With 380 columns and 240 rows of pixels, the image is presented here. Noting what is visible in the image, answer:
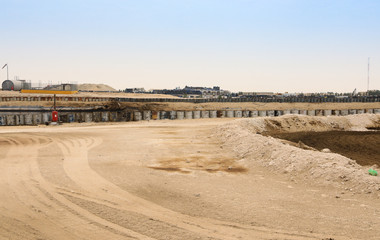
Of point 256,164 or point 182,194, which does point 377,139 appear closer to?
point 256,164

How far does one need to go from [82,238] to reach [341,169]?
10.3m

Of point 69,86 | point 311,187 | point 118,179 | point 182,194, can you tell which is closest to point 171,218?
point 182,194

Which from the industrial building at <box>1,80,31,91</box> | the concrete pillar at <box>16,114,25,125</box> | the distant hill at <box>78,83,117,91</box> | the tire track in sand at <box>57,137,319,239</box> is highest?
the distant hill at <box>78,83,117,91</box>

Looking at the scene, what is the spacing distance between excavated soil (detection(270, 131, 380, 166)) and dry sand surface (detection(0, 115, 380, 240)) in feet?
23.7

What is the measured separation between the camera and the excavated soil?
22219mm

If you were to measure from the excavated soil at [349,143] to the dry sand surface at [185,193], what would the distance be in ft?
23.7

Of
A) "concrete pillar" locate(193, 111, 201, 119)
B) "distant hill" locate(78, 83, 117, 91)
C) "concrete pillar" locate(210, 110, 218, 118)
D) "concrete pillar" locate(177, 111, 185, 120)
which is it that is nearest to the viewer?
"concrete pillar" locate(177, 111, 185, 120)

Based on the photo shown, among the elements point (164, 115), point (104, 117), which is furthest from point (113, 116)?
point (164, 115)

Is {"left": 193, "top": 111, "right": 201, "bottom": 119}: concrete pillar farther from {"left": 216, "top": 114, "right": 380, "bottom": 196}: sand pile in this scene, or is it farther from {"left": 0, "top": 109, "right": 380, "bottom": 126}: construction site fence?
{"left": 216, "top": 114, "right": 380, "bottom": 196}: sand pile

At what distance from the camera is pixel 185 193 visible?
1223 cm

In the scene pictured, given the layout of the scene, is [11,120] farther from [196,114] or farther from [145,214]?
[145,214]

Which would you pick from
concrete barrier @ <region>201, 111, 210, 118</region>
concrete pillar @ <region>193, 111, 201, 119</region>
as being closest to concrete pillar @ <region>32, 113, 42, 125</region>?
concrete pillar @ <region>193, 111, 201, 119</region>

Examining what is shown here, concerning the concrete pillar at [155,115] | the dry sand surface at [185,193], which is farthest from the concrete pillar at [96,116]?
the dry sand surface at [185,193]

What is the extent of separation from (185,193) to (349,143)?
60.0ft
